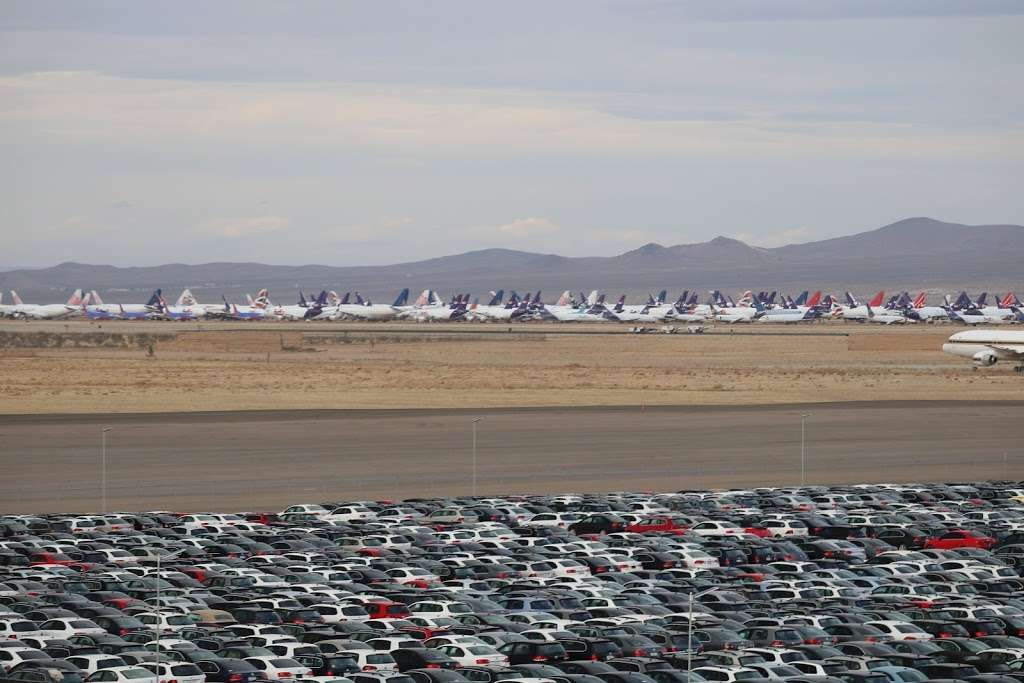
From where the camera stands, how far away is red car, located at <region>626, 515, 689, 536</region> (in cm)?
5262

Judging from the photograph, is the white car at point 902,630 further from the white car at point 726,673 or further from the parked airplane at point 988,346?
the parked airplane at point 988,346

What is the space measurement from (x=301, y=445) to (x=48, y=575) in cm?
3502

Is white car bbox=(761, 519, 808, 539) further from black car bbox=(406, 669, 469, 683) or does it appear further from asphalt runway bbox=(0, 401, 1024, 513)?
black car bbox=(406, 669, 469, 683)

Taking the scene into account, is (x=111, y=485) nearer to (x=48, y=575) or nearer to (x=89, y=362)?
(x=48, y=575)

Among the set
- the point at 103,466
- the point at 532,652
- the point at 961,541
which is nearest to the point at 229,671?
the point at 532,652

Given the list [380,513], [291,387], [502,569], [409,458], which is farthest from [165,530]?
[291,387]

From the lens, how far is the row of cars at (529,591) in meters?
31.6

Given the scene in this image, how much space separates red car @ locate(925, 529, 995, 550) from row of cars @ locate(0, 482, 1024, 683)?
7 centimetres

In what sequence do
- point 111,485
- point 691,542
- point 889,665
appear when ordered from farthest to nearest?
point 111,485 < point 691,542 < point 889,665

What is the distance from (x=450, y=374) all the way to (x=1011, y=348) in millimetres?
51638

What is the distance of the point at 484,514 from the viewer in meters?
55.1

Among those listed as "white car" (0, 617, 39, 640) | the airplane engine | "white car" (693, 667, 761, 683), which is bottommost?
"white car" (0, 617, 39, 640)

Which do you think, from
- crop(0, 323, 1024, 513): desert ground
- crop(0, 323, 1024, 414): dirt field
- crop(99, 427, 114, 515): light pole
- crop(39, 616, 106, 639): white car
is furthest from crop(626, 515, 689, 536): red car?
crop(0, 323, 1024, 414): dirt field

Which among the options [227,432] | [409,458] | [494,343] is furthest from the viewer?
[494,343]
